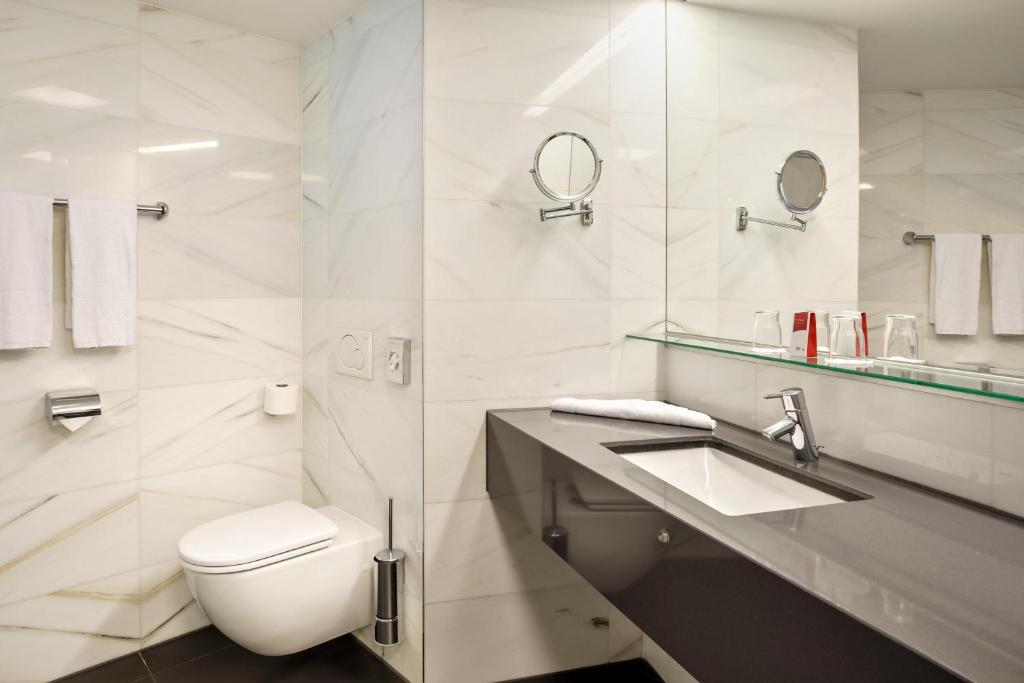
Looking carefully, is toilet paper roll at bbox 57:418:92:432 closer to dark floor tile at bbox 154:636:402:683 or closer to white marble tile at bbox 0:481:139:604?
white marble tile at bbox 0:481:139:604

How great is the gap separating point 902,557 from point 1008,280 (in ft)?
1.61

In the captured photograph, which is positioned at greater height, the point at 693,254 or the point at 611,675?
the point at 693,254

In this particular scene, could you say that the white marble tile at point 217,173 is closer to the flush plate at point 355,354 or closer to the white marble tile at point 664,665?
the flush plate at point 355,354

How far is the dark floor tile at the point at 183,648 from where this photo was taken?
220 cm

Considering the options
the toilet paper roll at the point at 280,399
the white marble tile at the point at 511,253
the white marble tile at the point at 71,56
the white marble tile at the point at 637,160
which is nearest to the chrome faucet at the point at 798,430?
the white marble tile at the point at 511,253

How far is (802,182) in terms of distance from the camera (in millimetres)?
1685

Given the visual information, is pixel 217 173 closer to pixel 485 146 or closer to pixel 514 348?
pixel 485 146

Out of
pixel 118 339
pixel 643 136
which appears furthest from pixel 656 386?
pixel 118 339

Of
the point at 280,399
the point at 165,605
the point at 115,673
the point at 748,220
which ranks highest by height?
the point at 748,220

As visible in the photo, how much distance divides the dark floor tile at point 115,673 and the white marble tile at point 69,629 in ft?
0.07

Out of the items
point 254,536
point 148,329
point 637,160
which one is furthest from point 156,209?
point 637,160

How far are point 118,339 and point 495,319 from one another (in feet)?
3.97

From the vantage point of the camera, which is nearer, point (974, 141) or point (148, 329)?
point (974, 141)

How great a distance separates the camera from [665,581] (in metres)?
1.12
